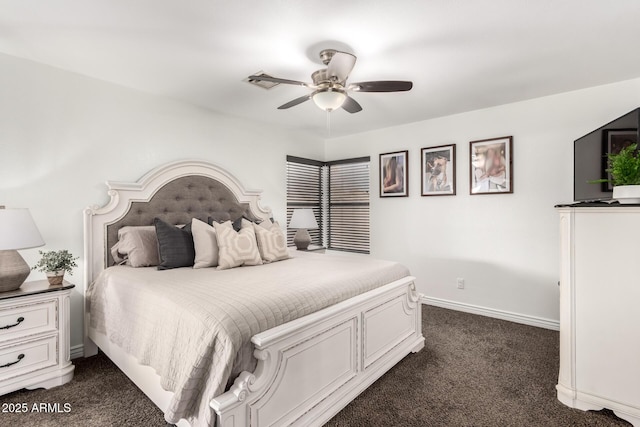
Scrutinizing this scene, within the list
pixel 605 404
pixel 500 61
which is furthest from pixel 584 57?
pixel 605 404

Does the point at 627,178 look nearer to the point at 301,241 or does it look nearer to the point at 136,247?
the point at 301,241

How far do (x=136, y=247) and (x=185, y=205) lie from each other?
29.0 inches

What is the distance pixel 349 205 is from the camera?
4.92 meters

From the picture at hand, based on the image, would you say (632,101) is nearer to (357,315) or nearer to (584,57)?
(584,57)

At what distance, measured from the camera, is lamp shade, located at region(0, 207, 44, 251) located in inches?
75.7

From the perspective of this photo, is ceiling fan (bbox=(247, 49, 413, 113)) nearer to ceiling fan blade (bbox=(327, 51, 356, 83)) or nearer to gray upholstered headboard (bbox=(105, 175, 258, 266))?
ceiling fan blade (bbox=(327, 51, 356, 83))

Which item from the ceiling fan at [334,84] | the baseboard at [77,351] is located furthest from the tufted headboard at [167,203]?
the ceiling fan at [334,84]

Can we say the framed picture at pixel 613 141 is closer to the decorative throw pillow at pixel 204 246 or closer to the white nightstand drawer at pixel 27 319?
the decorative throw pillow at pixel 204 246

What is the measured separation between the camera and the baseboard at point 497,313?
3.25 meters

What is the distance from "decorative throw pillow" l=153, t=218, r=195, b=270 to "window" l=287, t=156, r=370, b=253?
A: 198cm

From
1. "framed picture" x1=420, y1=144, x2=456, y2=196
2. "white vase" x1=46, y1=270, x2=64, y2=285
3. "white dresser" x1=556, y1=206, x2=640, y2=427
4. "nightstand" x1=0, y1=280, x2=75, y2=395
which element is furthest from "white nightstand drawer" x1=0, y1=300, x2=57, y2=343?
"framed picture" x1=420, y1=144, x2=456, y2=196

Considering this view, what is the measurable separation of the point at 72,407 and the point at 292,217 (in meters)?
2.73

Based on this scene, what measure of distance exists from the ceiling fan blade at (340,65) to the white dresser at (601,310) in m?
1.65

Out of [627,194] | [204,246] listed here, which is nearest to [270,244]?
[204,246]
